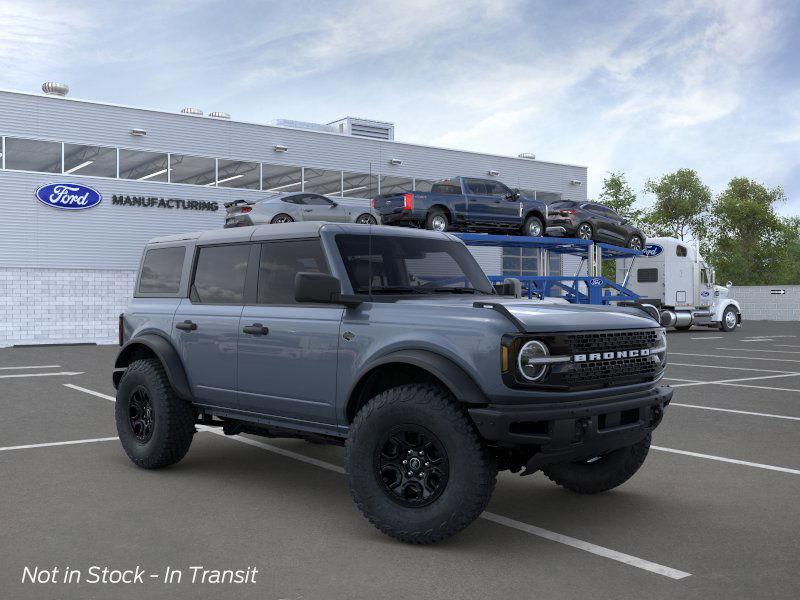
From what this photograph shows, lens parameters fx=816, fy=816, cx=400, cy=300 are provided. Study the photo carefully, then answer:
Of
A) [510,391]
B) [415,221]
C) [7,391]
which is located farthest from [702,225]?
[510,391]

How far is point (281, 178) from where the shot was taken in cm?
3175

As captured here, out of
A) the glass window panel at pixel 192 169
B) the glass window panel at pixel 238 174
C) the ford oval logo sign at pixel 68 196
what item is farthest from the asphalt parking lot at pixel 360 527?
the glass window panel at pixel 238 174

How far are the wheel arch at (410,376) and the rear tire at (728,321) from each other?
3031 cm

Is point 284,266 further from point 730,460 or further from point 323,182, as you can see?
point 323,182

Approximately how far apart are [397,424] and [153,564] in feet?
5.11

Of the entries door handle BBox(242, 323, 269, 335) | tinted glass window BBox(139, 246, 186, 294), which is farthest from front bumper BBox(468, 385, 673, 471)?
tinted glass window BBox(139, 246, 186, 294)

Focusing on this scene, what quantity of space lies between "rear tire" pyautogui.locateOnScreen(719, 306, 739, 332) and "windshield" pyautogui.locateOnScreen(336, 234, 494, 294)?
2913 cm

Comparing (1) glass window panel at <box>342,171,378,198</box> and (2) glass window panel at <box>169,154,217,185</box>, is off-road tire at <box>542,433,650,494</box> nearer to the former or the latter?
(2) glass window panel at <box>169,154,217,185</box>

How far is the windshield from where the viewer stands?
5.74m

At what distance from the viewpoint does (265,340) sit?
5895 millimetres

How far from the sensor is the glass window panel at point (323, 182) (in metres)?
32.3

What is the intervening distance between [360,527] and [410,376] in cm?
102

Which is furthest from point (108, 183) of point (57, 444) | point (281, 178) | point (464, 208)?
point (57, 444)

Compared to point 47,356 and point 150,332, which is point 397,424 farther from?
point 47,356
